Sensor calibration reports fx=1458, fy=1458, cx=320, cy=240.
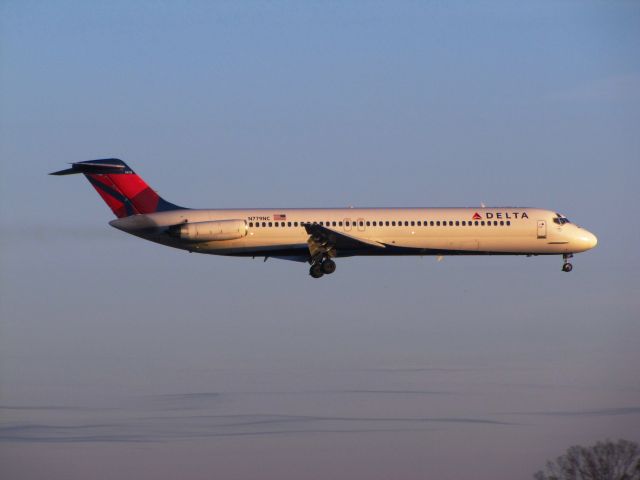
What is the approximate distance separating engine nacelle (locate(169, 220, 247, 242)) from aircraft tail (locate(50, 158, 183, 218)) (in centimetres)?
266

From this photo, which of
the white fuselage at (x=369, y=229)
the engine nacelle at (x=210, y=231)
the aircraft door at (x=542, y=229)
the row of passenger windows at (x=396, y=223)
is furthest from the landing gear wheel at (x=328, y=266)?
the aircraft door at (x=542, y=229)

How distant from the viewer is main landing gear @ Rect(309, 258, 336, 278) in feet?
225

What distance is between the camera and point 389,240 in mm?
Result: 68938

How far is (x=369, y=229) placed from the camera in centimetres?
6881

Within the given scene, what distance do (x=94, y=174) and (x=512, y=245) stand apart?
20.5m

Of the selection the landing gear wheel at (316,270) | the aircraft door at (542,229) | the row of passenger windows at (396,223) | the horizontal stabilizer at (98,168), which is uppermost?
the horizontal stabilizer at (98,168)

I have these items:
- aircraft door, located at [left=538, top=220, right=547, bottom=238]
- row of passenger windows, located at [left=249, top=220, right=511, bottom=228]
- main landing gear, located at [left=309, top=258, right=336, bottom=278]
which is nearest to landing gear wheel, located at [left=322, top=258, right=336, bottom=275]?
main landing gear, located at [left=309, top=258, right=336, bottom=278]

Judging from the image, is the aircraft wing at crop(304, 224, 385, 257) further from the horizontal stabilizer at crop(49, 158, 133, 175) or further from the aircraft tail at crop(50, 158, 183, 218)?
the horizontal stabilizer at crop(49, 158, 133, 175)

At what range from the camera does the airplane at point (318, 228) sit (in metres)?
67.9

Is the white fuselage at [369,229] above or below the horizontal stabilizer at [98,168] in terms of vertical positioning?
below

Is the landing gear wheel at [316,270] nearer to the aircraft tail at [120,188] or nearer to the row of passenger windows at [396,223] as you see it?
the row of passenger windows at [396,223]

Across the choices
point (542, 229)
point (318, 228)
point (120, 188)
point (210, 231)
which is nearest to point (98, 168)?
point (120, 188)

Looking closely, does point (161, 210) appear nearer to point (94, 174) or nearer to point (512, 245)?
point (94, 174)

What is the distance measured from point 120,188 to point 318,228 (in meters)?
10.4
